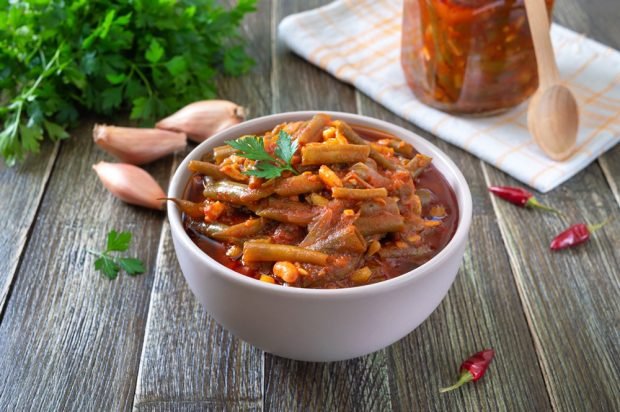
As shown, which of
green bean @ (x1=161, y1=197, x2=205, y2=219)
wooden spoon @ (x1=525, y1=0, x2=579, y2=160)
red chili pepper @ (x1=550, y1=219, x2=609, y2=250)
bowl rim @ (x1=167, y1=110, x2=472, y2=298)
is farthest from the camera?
wooden spoon @ (x1=525, y1=0, x2=579, y2=160)

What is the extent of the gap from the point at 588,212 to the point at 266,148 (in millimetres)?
1241

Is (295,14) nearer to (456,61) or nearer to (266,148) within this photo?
(456,61)

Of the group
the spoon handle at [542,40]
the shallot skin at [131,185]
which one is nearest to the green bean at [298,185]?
the shallot skin at [131,185]

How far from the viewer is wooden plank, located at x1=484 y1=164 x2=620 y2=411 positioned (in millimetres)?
1817

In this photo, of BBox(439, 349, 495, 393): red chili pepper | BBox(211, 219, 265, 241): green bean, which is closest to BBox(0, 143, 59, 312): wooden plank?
BBox(211, 219, 265, 241): green bean

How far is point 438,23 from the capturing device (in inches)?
102

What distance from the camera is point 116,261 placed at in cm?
217

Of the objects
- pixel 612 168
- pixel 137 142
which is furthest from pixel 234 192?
pixel 612 168

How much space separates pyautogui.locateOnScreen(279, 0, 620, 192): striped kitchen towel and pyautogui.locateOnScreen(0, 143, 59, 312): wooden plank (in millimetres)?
1216

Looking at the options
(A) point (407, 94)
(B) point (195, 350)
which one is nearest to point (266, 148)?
(B) point (195, 350)

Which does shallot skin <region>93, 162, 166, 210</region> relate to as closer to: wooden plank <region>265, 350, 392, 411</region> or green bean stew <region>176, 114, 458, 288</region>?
green bean stew <region>176, 114, 458, 288</region>

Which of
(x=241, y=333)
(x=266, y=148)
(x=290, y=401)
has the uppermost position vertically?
(x=266, y=148)

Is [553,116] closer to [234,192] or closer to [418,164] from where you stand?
[418,164]

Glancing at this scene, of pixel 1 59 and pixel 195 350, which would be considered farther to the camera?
pixel 1 59
